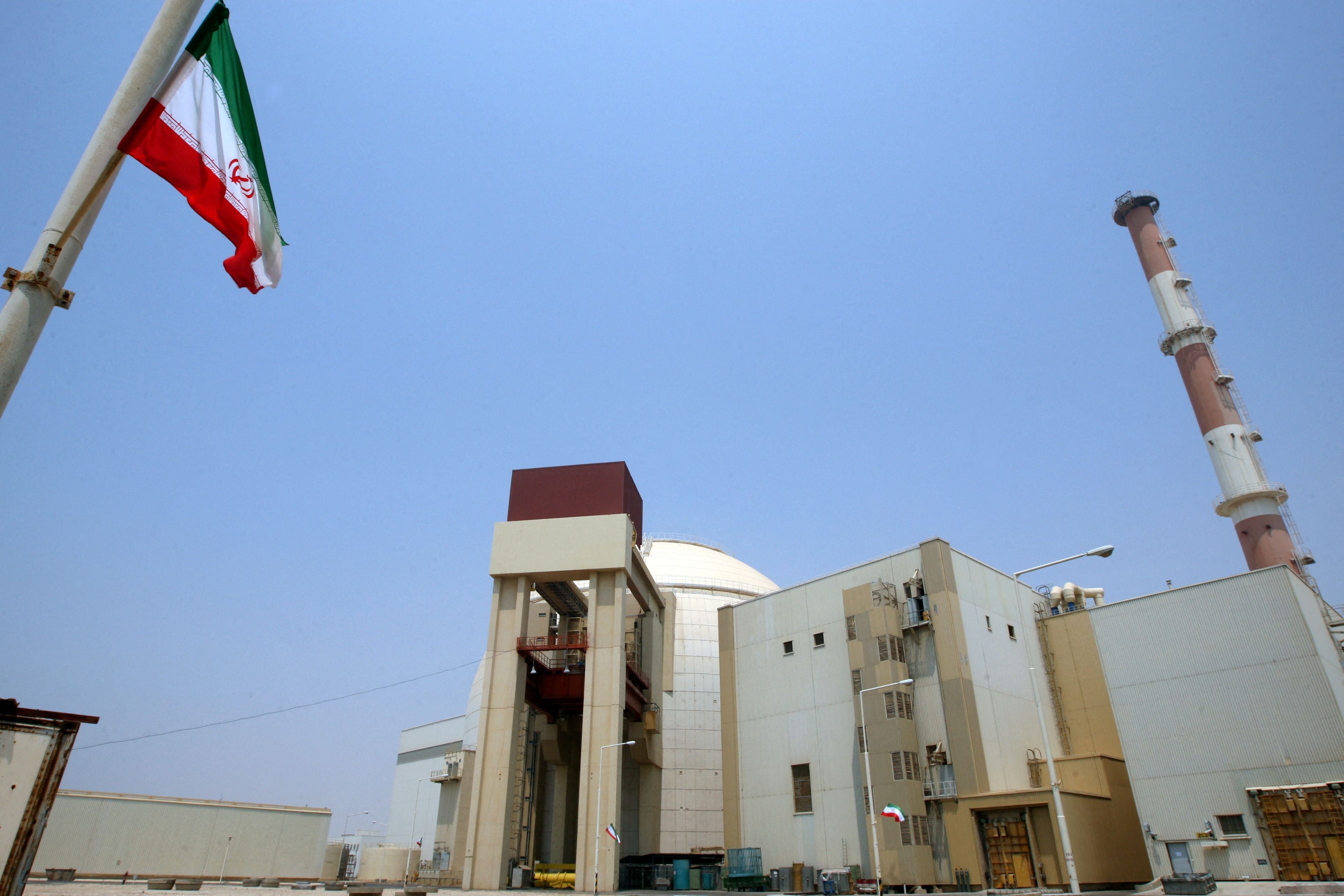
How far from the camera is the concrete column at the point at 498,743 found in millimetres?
40188

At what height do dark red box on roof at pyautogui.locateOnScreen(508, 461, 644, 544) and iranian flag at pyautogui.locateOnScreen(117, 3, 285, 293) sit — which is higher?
dark red box on roof at pyautogui.locateOnScreen(508, 461, 644, 544)

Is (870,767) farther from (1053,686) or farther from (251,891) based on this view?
(251,891)

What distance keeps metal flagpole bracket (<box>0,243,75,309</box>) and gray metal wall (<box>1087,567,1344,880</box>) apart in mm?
41745

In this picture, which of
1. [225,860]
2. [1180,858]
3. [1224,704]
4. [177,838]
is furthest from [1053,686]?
[177,838]

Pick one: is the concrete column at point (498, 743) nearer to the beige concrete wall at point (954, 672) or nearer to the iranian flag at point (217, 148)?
the beige concrete wall at point (954, 672)

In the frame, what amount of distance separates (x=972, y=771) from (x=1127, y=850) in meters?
9.48

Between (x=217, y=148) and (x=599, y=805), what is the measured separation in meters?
37.3

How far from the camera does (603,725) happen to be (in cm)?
4269

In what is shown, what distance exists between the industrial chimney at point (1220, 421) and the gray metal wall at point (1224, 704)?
24.7 metres

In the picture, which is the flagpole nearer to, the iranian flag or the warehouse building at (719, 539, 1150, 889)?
the iranian flag

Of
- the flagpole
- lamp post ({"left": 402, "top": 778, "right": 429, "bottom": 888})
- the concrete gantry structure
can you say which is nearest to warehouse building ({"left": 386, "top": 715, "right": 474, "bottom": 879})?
lamp post ({"left": 402, "top": 778, "right": 429, "bottom": 888})

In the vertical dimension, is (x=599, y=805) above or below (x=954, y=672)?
below

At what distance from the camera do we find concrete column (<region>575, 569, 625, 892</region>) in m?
39.9

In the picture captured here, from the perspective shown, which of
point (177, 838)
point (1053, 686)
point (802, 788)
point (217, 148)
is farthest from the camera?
point (177, 838)
